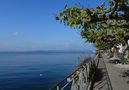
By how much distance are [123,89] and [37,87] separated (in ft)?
101

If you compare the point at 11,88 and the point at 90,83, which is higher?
the point at 90,83

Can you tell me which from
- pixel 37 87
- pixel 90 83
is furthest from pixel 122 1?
pixel 37 87

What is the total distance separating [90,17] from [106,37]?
1876 centimetres

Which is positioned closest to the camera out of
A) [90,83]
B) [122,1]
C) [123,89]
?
[122,1]

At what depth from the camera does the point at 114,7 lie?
440 inches

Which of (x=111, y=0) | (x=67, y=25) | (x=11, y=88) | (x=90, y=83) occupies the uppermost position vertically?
(x=111, y=0)

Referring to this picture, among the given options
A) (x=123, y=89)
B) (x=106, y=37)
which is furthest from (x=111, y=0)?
(x=106, y=37)

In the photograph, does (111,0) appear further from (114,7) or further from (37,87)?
(37,87)

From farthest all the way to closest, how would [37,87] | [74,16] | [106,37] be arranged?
[37,87], [106,37], [74,16]

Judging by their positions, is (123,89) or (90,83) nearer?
(123,89)

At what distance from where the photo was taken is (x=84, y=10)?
1147cm

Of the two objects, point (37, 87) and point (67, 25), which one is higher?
point (67, 25)

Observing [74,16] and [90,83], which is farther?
[90,83]

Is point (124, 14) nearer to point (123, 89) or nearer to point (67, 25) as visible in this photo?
point (67, 25)
